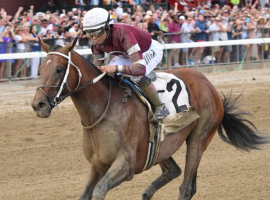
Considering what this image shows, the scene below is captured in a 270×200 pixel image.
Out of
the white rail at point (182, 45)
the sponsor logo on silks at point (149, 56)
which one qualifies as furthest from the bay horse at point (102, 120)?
the white rail at point (182, 45)

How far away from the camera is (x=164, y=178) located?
178 inches

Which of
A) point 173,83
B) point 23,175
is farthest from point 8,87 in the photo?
point 173,83

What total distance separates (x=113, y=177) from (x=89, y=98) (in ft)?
2.24

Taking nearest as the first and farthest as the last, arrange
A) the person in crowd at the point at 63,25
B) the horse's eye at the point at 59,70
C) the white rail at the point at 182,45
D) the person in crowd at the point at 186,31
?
the horse's eye at the point at 59,70
the white rail at the point at 182,45
the person in crowd at the point at 63,25
the person in crowd at the point at 186,31

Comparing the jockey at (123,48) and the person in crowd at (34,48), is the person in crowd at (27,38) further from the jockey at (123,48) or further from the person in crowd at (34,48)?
the jockey at (123,48)

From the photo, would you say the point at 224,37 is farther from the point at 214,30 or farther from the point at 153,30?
the point at 153,30

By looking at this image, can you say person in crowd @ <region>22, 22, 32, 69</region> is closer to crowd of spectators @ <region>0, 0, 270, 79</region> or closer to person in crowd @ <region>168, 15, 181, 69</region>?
crowd of spectators @ <region>0, 0, 270, 79</region>

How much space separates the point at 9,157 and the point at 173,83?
8.84 ft

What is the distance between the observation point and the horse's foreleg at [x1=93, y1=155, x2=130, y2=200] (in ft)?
11.1

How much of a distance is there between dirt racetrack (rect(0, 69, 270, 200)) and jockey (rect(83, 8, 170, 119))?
1281 mm

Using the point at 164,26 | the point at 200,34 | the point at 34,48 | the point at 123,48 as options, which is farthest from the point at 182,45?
the point at 123,48

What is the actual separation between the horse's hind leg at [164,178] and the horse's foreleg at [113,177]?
0.79 m

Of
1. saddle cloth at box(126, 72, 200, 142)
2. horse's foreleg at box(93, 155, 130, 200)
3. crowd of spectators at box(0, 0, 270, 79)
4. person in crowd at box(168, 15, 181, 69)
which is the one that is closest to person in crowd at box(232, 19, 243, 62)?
crowd of spectators at box(0, 0, 270, 79)

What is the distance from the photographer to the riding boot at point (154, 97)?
155 inches
